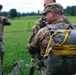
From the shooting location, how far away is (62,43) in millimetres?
5355

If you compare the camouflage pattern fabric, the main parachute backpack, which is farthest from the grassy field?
the main parachute backpack

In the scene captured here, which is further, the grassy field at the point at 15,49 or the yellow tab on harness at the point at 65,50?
the grassy field at the point at 15,49

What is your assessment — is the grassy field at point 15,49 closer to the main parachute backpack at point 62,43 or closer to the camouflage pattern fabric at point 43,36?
the camouflage pattern fabric at point 43,36

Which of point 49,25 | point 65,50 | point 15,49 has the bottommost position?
point 15,49

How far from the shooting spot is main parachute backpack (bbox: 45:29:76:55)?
5336 millimetres

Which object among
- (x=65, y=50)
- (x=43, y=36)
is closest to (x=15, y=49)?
(x=43, y=36)

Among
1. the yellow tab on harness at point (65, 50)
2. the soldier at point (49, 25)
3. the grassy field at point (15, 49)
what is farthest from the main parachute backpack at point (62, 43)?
the grassy field at point (15, 49)

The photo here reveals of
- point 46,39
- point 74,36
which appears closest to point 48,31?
point 46,39

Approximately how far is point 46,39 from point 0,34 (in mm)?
3858

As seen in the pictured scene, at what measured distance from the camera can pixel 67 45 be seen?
5375 mm

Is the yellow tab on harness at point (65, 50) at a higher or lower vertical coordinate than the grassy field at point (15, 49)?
higher

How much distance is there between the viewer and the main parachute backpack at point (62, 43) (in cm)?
534

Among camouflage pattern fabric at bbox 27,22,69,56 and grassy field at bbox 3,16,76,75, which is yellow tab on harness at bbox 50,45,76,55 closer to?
camouflage pattern fabric at bbox 27,22,69,56

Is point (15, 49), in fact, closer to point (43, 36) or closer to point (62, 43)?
point (43, 36)
